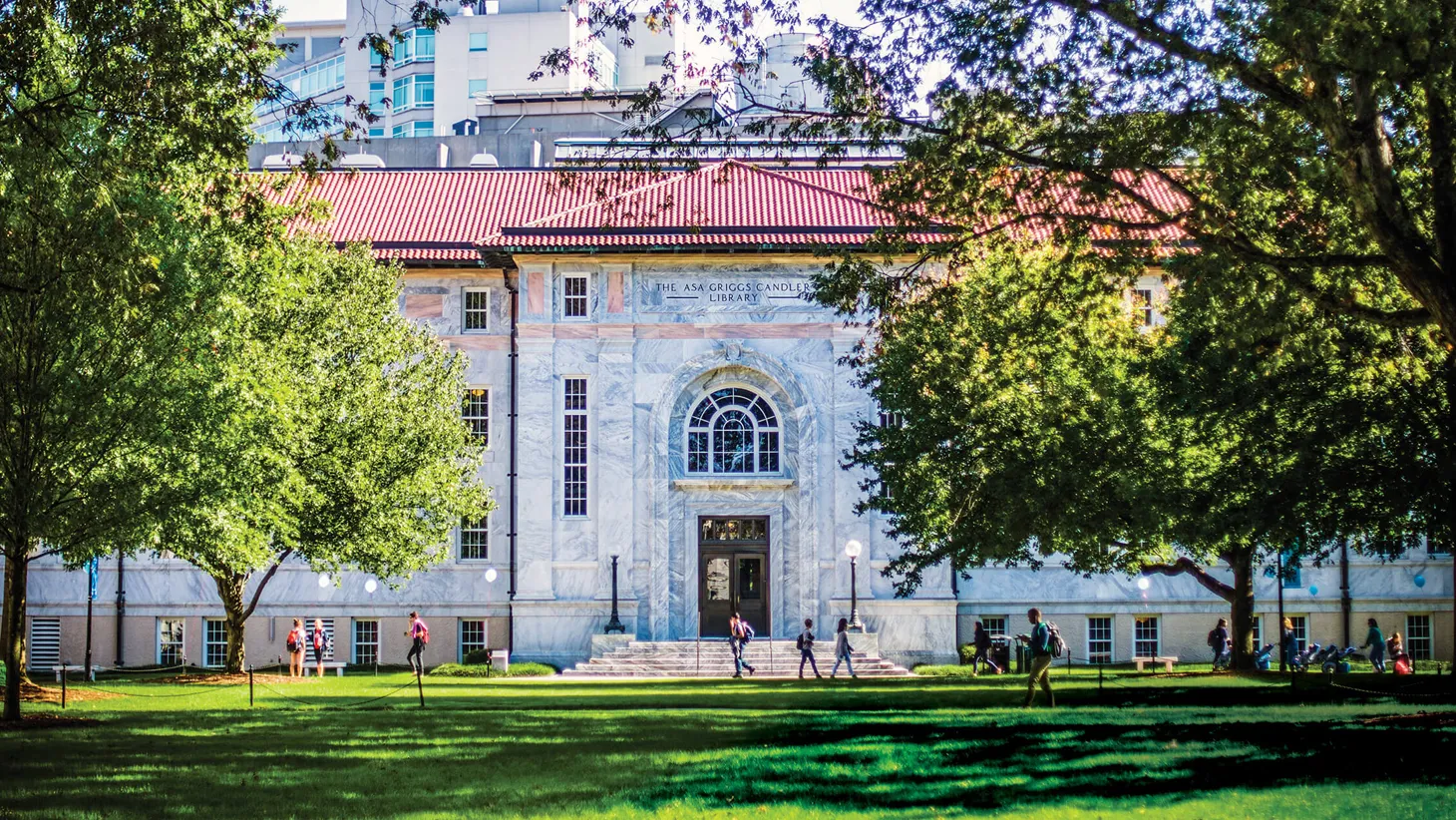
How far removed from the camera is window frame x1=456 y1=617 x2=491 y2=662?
4825 cm

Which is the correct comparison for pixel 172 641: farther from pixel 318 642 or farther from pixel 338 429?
pixel 338 429

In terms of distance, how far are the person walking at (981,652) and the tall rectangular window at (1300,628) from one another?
10.5 m

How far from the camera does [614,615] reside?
152 ft

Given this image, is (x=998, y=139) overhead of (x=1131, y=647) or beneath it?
overhead

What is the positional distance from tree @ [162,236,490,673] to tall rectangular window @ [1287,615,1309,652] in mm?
24373

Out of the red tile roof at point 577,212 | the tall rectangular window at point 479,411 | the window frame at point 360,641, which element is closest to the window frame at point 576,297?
the red tile roof at point 577,212

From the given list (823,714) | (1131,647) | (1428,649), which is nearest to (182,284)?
(823,714)

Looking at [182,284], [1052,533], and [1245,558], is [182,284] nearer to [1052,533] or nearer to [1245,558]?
[1052,533]

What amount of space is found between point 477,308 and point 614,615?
33.9 feet

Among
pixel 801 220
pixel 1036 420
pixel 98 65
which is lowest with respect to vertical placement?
pixel 1036 420

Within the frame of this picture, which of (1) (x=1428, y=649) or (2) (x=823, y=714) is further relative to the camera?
(1) (x=1428, y=649)

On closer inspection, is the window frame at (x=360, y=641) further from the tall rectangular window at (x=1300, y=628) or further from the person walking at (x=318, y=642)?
the tall rectangular window at (x=1300, y=628)

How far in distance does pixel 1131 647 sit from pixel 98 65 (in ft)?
124

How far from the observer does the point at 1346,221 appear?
22969 mm
